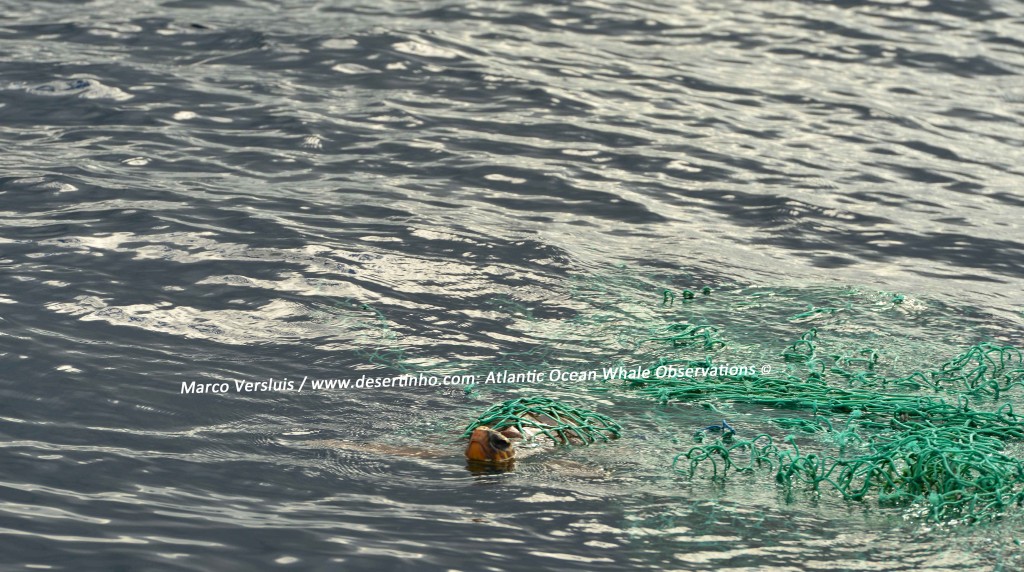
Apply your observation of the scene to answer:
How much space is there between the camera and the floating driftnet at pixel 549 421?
6703 mm

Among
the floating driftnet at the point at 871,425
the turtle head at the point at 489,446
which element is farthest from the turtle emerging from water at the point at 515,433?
the floating driftnet at the point at 871,425

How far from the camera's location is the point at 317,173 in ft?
39.3

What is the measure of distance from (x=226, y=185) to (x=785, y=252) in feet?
16.9

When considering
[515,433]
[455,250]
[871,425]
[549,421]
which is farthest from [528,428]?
[455,250]

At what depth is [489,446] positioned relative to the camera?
21.3 ft

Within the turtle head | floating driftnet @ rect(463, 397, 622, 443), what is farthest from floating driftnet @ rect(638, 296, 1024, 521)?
the turtle head

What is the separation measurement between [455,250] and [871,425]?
4.12m

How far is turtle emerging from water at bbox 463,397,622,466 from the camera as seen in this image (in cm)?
649

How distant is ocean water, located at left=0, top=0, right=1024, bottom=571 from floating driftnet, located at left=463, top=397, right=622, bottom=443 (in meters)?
0.13

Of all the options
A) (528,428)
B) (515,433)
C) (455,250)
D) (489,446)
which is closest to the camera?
(489,446)

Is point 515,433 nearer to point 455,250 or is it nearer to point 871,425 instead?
point 871,425

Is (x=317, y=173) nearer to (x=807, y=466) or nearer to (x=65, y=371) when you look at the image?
(x=65, y=371)

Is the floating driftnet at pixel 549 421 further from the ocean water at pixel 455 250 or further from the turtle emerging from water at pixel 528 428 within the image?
the ocean water at pixel 455 250

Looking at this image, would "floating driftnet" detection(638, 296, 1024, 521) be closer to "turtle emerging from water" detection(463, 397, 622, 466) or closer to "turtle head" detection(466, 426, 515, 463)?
"turtle emerging from water" detection(463, 397, 622, 466)
